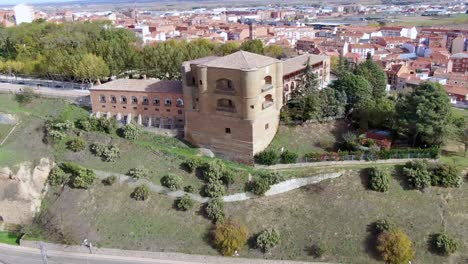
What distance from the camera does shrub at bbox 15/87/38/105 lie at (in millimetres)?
51688

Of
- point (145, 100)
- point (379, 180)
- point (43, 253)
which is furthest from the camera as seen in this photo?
point (145, 100)

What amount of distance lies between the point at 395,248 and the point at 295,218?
26.3 feet

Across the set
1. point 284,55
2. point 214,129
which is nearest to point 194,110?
point 214,129

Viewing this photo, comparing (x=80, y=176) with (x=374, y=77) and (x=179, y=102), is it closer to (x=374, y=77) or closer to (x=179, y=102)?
(x=179, y=102)

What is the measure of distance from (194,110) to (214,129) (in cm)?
279

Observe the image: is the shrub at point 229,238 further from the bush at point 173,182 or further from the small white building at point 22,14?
the small white building at point 22,14

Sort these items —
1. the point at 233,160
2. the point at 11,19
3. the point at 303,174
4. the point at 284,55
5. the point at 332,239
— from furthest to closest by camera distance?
the point at 11,19 < the point at 284,55 < the point at 233,160 < the point at 303,174 < the point at 332,239

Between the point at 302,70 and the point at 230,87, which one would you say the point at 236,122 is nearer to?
the point at 230,87

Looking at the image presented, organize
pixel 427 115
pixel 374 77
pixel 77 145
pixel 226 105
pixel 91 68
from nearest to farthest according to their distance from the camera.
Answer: pixel 427 115 → pixel 226 105 → pixel 77 145 → pixel 374 77 → pixel 91 68

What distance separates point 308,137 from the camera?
44.8 m

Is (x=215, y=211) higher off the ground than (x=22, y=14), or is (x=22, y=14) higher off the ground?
(x=22, y=14)

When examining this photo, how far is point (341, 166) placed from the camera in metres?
40.2

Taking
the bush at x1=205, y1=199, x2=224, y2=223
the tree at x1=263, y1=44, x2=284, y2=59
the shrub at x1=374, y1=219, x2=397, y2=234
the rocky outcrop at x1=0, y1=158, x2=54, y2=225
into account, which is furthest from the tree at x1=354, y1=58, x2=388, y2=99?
the rocky outcrop at x1=0, y1=158, x2=54, y2=225

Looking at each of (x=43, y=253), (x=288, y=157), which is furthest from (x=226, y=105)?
(x=43, y=253)
